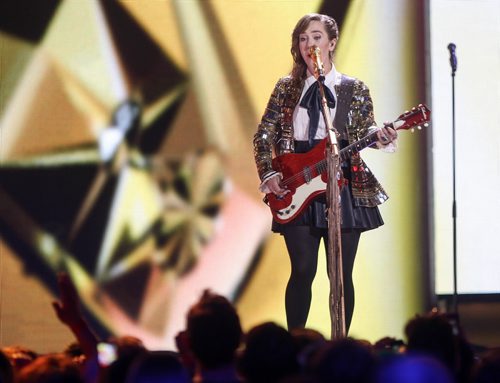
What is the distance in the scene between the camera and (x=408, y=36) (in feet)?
23.5

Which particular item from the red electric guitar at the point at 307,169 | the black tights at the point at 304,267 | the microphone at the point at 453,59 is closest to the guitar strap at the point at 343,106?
the red electric guitar at the point at 307,169

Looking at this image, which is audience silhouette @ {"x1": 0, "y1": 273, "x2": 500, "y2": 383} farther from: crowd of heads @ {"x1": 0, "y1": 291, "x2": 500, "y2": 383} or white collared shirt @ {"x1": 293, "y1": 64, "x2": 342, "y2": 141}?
white collared shirt @ {"x1": 293, "y1": 64, "x2": 342, "y2": 141}

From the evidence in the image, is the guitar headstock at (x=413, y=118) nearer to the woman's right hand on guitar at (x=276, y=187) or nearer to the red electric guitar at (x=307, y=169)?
the red electric guitar at (x=307, y=169)

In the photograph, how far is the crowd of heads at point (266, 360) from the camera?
264 centimetres

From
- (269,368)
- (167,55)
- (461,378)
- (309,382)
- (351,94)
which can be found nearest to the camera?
(309,382)

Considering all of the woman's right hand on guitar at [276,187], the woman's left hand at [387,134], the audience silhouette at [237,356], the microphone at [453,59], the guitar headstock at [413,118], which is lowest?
the audience silhouette at [237,356]

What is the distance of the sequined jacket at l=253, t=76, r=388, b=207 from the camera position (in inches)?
225

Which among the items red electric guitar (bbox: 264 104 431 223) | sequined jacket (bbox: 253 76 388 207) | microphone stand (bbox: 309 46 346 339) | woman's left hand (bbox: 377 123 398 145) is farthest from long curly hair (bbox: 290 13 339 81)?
microphone stand (bbox: 309 46 346 339)

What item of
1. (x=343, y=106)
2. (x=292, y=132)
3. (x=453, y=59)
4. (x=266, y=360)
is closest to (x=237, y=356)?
(x=266, y=360)

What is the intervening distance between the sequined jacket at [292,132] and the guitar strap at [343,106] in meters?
0.02

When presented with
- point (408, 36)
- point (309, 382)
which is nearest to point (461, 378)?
point (309, 382)

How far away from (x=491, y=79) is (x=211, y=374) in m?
4.68

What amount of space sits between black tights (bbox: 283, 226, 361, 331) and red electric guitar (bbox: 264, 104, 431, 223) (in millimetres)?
132

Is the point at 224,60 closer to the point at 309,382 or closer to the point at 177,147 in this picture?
the point at 177,147
